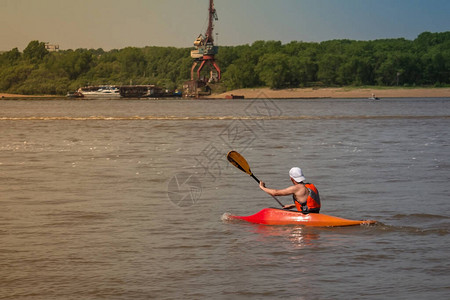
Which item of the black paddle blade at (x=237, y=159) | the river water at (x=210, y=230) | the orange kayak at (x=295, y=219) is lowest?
the river water at (x=210, y=230)

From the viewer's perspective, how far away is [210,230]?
2027 cm

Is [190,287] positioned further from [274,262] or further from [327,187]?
[327,187]

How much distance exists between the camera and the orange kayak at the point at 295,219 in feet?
64.8

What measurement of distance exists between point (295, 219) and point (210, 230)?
2107 millimetres

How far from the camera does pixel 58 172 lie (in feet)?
112

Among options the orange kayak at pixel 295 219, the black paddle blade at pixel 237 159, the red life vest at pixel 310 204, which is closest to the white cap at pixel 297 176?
the red life vest at pixel 310 204

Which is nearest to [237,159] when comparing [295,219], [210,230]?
[210,230]

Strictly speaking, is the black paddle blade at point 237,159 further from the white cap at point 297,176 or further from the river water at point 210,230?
the white cap at point 297,176

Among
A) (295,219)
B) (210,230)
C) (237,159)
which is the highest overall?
(237,159)

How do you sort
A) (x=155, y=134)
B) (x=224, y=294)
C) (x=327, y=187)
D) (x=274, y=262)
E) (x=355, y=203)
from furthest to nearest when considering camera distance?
(x=155, y=134) < (x=327, y=187) < (x=355, y=203) < (x=274, y=262) < (x=224, y=294)

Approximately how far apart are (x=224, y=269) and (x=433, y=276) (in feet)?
13.0

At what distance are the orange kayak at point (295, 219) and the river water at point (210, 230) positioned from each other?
0.23 meters

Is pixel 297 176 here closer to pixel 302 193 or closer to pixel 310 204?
pixel 302 193

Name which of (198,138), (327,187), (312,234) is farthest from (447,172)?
(198,138)
